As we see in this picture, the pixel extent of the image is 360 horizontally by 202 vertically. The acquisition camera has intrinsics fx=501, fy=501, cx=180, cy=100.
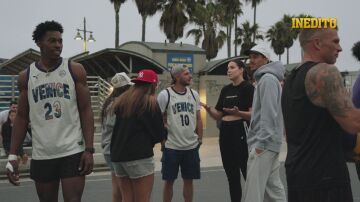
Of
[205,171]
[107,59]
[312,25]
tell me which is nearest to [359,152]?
[312,25]

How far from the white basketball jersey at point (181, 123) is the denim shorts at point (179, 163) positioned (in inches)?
3.0

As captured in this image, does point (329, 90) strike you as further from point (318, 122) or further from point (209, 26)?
point (209, 26)

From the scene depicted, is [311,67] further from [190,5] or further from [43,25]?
[190,5]

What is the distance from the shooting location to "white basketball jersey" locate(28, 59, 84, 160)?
13.6 feet

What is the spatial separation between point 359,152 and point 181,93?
3532 mm

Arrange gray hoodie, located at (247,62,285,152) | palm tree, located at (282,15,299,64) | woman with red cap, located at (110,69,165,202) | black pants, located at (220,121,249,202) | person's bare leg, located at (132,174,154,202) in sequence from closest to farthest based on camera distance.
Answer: gray hoodie, located at (247,62,285,152) < woman with red cap, located at (110,69,165,202) < person's bare leg, located at (132,174,154,202) < black pants, located at (220,121,249,202) < palm tree, located at (282,15,299,64)

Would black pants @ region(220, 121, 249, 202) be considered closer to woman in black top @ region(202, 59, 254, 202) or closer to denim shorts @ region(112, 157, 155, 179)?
woman in black top @ region(202, 59, 254, 202)

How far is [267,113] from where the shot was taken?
4.87 metres

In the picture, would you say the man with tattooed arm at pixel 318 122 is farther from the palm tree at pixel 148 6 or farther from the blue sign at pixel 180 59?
the palm tree at pixel 148 6

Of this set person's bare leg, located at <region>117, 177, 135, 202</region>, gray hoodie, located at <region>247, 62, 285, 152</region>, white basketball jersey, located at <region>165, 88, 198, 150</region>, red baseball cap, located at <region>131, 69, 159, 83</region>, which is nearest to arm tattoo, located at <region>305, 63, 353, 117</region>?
gray hoodie, located at <region>247, 62, 285, 152</region>

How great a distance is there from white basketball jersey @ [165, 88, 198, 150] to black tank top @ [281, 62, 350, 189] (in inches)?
127

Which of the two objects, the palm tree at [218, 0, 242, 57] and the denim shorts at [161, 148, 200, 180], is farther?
the palm tree at [218, 0, 242, 57]

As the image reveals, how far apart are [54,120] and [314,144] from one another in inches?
84.7

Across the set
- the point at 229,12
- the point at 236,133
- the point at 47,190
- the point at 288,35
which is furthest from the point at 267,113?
the point at 288,35
